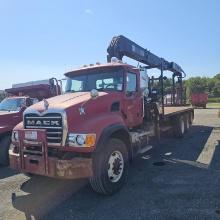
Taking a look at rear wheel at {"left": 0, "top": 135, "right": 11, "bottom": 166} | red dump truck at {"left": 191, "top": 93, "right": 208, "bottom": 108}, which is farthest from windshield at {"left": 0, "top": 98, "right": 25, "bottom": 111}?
red dump truck at {"left": 191, "top": 93, "right": 208, "bottom": 108}

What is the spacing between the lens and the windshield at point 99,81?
691 centimetres

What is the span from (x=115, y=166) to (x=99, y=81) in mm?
2115

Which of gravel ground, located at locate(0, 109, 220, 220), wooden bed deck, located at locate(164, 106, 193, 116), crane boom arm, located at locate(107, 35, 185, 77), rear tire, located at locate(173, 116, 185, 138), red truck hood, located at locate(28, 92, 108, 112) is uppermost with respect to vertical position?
crane boom arm, located at locate(107, 35, 185, 77)

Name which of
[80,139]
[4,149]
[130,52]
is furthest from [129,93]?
[4,149]

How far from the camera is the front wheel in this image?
5.47 m

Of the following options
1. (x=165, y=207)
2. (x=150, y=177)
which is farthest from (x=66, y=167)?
(x=150, y=177)

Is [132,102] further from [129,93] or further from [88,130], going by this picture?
[88,130]

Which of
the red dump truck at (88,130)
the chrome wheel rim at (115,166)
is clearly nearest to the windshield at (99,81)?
the red dump truck at (88,130)

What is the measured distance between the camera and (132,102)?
728 cm

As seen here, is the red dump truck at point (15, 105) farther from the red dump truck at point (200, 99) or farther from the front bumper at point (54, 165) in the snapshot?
the red dump truck at point (200, 99)

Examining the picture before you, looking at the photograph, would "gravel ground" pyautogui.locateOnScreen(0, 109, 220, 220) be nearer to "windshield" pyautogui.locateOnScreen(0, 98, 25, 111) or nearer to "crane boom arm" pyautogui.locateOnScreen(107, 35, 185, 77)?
"windshield" pyautogui.locateOnScreen(0, 98, 25, 111)

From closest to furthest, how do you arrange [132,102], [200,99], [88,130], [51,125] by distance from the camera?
[88,130]
[51,125]
[132,102]
[200,99]

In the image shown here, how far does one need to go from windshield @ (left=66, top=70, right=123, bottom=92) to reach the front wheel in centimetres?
141

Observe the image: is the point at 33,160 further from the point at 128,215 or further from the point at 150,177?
the point at 150,177
